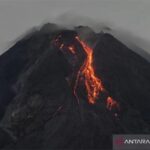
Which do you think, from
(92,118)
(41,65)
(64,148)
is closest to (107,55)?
(41,65)

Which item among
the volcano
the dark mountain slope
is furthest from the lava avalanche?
the dark mountain slope

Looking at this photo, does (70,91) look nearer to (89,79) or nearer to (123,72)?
(89,79)

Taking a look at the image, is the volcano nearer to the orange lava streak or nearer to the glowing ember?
the orange lava streak

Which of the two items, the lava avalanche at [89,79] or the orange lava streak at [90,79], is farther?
the orange lava streak at [90,79]

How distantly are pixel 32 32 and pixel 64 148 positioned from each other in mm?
33988

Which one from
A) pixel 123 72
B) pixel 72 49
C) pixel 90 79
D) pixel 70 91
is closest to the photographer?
pixel 70 91

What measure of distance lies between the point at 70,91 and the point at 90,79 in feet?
15.0

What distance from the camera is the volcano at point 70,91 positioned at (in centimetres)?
6450

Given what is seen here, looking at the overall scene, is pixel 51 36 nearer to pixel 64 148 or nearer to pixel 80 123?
pixel 80 123

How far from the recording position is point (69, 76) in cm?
7862

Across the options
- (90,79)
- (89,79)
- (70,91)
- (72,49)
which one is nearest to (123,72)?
(90,79)

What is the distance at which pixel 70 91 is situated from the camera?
244 ft

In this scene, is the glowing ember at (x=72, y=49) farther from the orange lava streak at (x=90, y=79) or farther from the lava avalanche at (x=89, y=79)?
the orange lava streak at (x=90, y=79)

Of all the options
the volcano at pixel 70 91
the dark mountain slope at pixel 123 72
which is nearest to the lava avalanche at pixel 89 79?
the volcano at pixel 70 91
